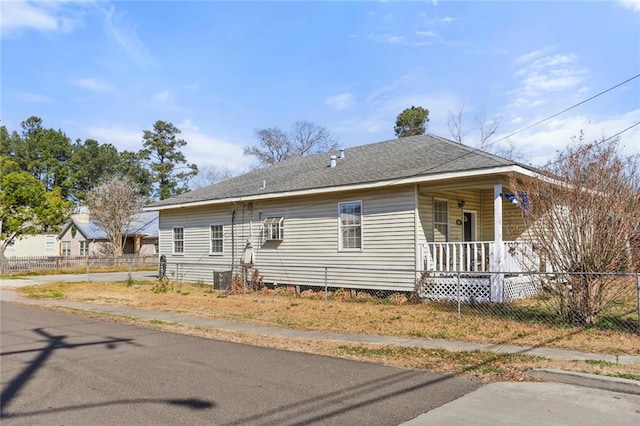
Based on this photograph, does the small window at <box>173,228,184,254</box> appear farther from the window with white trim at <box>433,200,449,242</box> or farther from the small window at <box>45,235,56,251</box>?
the small window at <box>45,235,56,251</box>

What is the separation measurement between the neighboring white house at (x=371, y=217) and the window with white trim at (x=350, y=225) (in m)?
0.03

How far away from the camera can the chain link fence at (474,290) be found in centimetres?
948

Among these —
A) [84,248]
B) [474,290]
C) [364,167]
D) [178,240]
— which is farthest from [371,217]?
[84,248]

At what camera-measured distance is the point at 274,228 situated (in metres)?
17.7

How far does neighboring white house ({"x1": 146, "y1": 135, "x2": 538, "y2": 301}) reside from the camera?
43.6 ft

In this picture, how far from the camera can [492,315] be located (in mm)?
11039

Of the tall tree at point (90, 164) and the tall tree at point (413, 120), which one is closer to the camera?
the tall tree at point (413, 120)

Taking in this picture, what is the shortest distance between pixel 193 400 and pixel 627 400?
469cm

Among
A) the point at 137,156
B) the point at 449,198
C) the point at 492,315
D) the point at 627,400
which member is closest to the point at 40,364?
the point at 627,400

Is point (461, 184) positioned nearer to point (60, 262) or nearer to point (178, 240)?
point (178, 240)

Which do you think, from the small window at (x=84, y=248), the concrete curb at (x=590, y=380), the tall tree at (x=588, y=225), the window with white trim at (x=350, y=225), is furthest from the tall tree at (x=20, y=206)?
the concrete curb at (x=590, y=380)

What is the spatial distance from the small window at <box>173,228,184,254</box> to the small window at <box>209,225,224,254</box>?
203cm

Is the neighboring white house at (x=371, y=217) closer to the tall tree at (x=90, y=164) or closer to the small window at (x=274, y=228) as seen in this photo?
the small window at (x=274, y=228)

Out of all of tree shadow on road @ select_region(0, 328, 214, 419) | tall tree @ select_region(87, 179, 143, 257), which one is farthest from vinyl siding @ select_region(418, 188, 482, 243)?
tall tree @ select_region(87, 179, 143, 257)
